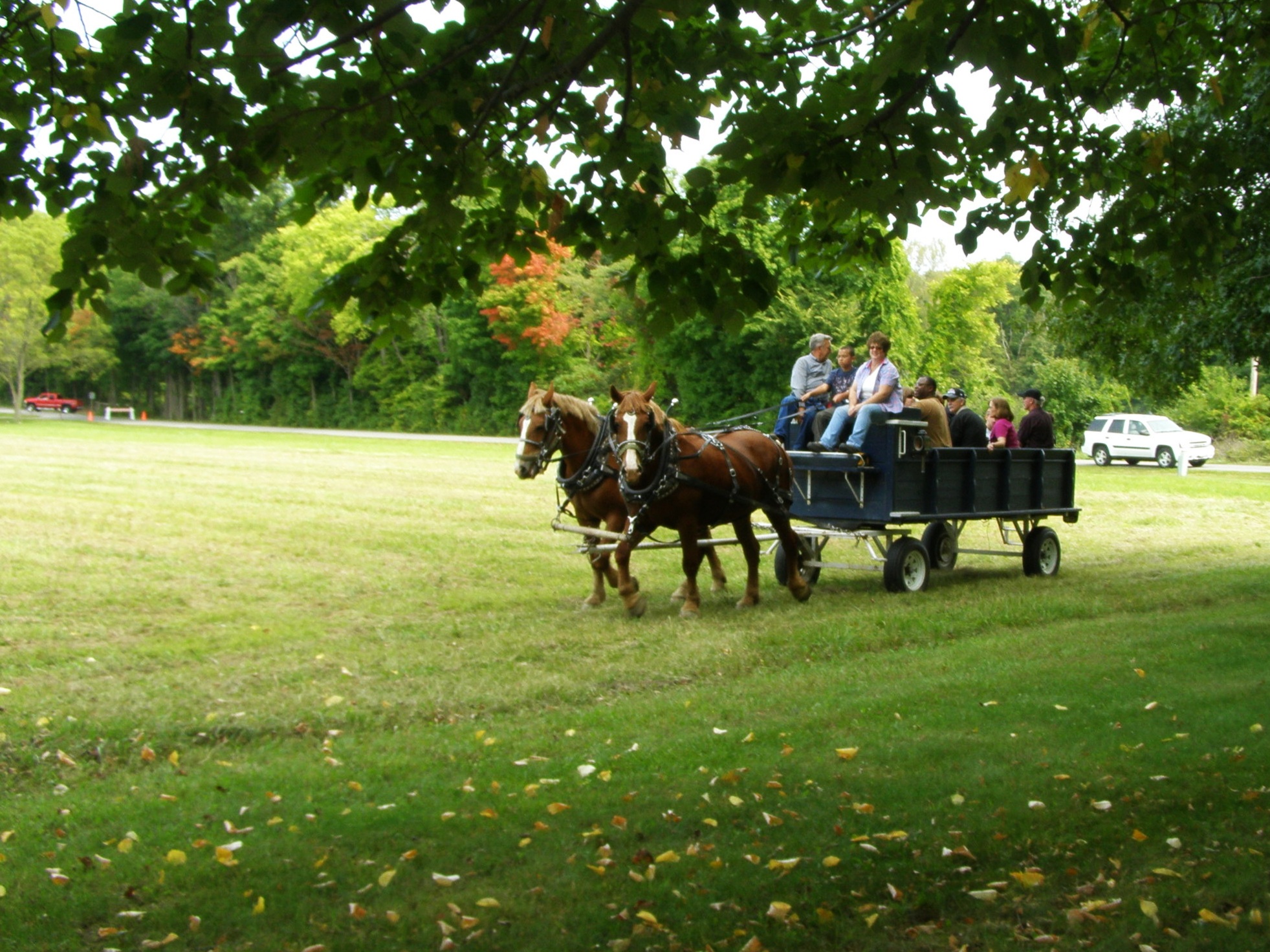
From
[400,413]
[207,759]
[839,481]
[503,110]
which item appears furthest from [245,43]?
[400,413]

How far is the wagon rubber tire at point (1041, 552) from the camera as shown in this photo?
1510 cm

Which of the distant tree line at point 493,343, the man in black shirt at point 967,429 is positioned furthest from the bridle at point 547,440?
the distant tree line at point 493,343

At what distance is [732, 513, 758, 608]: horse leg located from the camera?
12.3 m

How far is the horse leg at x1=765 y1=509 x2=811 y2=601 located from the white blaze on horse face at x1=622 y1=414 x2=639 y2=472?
2117 millimetres

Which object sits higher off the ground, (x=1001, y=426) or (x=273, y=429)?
(x=1001, y=426)

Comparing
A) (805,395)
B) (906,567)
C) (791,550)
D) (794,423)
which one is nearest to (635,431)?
(791,550)

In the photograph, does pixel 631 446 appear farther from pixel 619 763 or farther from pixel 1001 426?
pixel 1001 426

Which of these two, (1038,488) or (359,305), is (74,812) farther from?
(1038,488)

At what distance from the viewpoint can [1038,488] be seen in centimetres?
1501

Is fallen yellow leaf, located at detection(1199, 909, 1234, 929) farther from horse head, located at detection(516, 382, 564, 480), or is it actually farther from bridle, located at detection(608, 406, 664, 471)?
horse head, located at detection(516, 382, 564, 480)

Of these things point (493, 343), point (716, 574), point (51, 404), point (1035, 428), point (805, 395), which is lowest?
point (716, 574)

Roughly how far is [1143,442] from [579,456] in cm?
3420

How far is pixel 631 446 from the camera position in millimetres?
10867

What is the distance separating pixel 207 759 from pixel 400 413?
57.4 metres
